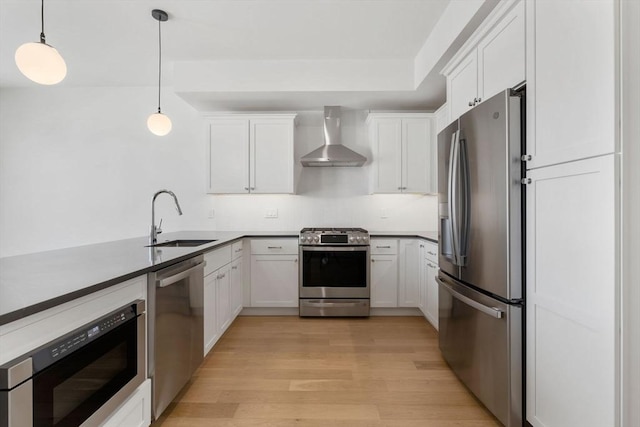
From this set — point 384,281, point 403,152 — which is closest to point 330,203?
point 403,152

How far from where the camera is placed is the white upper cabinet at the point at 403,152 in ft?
11.8

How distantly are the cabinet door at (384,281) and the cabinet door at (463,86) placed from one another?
1654 mm

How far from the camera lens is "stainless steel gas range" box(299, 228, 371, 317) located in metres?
3.34

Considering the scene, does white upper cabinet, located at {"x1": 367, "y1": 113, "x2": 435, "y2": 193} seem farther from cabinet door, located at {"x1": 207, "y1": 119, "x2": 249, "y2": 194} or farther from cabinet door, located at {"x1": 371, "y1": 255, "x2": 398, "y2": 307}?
cabinet door, located at {"x1": 207, "y1": 119, "x2": 249, "y2": 194}

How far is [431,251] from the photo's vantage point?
298cm

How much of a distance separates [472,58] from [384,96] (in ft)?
4.09

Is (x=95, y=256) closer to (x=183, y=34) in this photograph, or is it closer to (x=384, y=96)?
(x=183, y=34)

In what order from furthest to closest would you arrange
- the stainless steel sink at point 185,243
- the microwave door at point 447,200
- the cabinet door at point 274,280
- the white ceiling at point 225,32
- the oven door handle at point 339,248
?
the cabinet door at point 274,280
the oven door handle at point 339,248
the stainless steel sink at point 185,243
the white ceiling at point 225,32
the microwave door at point 447,200

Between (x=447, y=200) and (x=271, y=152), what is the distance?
218cm

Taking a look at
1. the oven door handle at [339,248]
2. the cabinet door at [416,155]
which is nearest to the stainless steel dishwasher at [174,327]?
the oven door handle at [339,248]

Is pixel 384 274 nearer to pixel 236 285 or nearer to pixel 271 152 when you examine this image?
pixel 236 285

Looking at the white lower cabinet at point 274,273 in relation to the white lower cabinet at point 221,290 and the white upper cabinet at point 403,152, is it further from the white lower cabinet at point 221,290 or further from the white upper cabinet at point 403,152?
the white upper cabinet at point 403,152

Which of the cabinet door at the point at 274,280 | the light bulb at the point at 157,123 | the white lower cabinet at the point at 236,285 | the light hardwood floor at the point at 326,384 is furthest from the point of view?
the cabinet door at the point at 274,280

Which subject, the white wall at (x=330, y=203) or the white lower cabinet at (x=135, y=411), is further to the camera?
the white wall at (x=330, y=203)
